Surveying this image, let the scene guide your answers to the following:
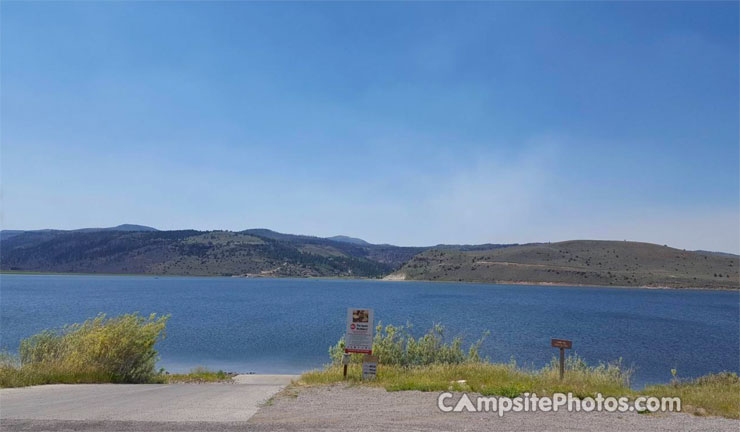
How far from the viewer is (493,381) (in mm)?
12148

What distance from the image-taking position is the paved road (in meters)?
8.38

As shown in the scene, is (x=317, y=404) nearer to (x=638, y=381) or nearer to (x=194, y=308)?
(x=638, y=381)

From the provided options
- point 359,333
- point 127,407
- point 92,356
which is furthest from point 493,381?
point 92,356

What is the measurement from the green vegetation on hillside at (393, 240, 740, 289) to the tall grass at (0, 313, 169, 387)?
146428 millimetres

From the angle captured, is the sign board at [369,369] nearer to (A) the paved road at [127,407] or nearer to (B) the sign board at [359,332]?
(B) the sign board at [359,332]

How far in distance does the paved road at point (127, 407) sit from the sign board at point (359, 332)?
2116 millimetres

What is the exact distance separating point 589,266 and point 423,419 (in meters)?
166

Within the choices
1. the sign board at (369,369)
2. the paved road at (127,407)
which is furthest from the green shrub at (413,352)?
the paved road at (127,407)

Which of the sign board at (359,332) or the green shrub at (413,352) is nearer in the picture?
the sign board at (359,332)

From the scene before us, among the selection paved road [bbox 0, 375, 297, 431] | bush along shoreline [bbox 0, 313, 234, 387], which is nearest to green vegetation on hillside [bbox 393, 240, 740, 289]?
bush along shoreline [bbox 0, 313, 234, 387]

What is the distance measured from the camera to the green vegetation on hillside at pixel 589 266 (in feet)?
469

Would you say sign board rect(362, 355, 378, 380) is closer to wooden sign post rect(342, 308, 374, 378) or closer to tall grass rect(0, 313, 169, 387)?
wooden sign post rect(342, 308, 374, 378)

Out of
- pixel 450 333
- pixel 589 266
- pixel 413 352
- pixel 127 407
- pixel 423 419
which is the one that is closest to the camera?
pixel 423 419

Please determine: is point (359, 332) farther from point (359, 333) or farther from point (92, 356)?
point (92, 356)
